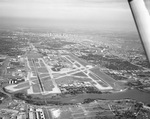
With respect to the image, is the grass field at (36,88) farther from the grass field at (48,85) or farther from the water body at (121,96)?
the water body at (121,96)

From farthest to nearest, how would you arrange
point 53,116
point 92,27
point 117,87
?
1. point 92,27
2. point 117,87
3. point 53,116

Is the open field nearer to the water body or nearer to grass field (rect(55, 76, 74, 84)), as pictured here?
grass field (rect(55, 76, 74, 84))

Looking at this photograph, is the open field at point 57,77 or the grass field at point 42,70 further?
the grass field at point 42,70

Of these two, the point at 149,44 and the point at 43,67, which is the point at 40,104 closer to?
the point at 43,67

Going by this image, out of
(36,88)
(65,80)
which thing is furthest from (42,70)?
(36,88)

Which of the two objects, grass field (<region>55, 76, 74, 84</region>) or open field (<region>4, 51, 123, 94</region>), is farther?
grass field (<region>55, 76, 74, 84</region>)

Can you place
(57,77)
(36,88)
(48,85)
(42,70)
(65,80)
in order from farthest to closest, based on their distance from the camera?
(42,70) < (57,77) < (65,80) < (48,85) < (36,88)

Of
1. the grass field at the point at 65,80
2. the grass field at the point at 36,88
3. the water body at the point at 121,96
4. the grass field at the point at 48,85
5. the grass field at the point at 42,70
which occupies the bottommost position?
the water body at the point at 121,96

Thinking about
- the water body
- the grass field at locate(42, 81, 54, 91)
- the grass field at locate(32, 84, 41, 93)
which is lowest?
the water body

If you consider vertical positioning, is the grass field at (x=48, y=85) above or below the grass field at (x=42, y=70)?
below

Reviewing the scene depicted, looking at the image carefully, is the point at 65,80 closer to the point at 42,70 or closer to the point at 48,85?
the point at 48,85

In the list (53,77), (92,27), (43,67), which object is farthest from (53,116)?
(92,27)
